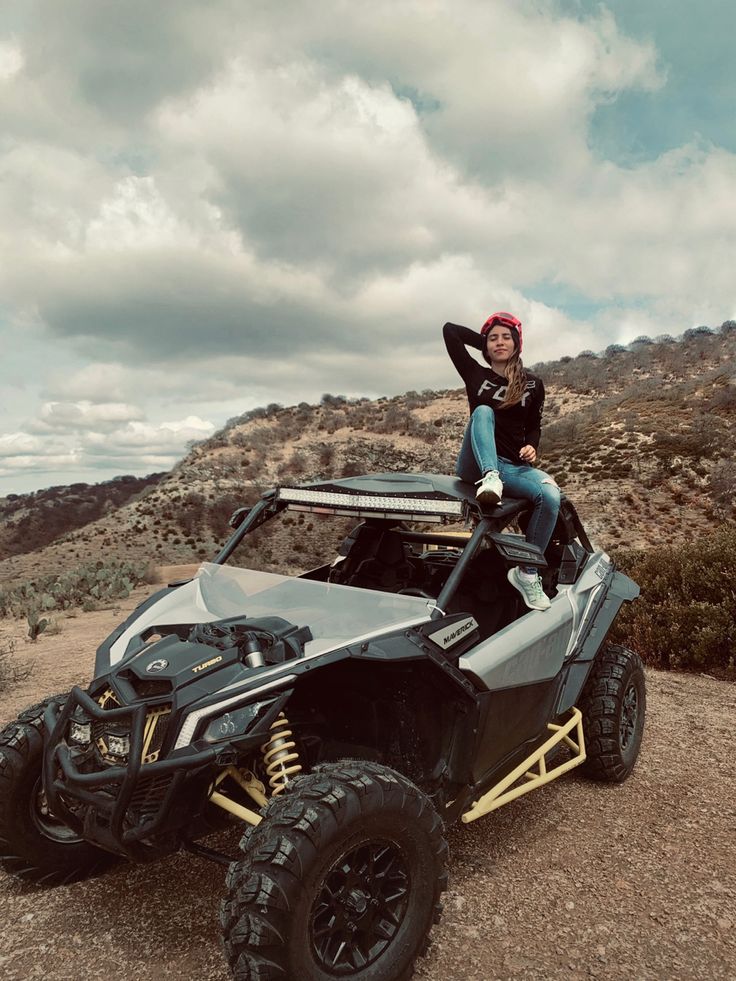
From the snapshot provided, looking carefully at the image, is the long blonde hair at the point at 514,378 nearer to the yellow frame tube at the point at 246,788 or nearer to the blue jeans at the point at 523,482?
the blue jeans at the point at 523,482

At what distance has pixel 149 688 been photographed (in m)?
2.74

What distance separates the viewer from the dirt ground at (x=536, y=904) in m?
2.81

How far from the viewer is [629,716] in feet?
15.8

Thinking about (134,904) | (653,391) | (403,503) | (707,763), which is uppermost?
(653,391)

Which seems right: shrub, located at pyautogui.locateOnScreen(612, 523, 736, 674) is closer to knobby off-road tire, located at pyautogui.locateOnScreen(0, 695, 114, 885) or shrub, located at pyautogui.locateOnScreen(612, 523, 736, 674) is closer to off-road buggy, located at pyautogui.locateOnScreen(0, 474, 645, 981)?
off-road buggy, located at pyautogui.locateOnScreen(0, 474, 645, 981)

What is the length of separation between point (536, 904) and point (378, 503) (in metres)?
2.02

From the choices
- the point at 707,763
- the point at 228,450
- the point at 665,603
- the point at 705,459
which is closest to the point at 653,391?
the point at 705,459

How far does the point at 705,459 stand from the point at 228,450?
2931 centimetres

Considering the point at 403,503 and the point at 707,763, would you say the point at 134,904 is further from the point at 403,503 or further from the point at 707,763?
the point at 707,763

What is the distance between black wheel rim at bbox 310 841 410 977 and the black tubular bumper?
61cm

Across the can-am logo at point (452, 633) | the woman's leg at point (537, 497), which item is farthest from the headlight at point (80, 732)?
the woman's leg at point (537, 497)

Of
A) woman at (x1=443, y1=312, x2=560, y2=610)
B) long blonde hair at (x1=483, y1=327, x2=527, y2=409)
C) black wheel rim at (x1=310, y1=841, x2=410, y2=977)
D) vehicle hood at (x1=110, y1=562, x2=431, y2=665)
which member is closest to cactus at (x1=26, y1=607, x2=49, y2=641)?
vehicle hood at (x1=110, y1=562, x2=431, y2=665)

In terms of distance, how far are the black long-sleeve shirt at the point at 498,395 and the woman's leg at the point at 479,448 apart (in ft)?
0.63

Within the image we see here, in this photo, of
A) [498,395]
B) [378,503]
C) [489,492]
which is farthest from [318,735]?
[498,395]
